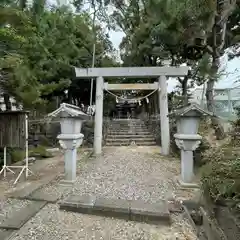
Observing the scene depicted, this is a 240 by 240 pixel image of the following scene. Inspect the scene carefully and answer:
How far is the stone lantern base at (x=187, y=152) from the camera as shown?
4406 millimetres

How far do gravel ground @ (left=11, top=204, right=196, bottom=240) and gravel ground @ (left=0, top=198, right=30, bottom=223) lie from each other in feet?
1.15

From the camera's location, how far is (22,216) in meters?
3.05

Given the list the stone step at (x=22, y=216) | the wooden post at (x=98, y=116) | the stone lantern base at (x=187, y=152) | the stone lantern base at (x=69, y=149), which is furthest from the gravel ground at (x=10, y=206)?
the wooden post at (x=98, y=116)

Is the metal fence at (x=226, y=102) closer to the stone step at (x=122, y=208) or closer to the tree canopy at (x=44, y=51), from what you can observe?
the stone step at (x=122, y=208)

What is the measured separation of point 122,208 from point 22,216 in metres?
1.22

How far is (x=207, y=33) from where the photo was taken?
721 centimetres

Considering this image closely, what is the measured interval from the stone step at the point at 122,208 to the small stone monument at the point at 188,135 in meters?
1.09

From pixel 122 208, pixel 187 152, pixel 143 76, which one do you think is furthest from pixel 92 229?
pixel 143 76

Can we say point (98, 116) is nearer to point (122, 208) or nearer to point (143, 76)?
point (143, 76)

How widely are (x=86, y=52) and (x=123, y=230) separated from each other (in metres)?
10.7

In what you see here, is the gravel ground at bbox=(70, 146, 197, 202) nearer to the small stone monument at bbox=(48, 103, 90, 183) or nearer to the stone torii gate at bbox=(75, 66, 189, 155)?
the small stone monument at bbox=(48, 103, 90, 183)

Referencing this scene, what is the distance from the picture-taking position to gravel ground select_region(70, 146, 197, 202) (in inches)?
161

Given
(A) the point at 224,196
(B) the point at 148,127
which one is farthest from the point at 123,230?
(B) the point at 148,127

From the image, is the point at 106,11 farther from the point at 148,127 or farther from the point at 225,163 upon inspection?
the point at 225,163
